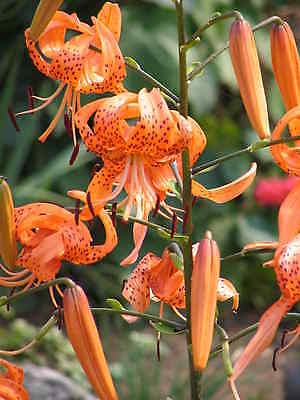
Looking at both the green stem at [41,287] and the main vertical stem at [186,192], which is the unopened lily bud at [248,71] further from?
the green stem at [41,287]

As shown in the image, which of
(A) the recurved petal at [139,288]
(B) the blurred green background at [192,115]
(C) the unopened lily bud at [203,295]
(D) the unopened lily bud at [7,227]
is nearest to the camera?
(C) the unopened lily bud at [203,295]

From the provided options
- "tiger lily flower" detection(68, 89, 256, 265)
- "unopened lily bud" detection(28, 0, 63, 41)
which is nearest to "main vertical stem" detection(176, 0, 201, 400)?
"tiger lily flower" detection(68, 89, 256, 265)

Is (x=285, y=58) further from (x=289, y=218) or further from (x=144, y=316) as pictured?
(x=144, y=316)

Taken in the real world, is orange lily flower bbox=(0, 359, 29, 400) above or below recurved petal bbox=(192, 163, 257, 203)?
below

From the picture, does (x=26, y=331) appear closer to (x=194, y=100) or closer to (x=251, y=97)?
(x=194, y=100)

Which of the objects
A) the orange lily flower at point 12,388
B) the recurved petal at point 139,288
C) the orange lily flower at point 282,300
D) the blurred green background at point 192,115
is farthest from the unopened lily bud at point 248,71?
the blurred green background at point 192,115

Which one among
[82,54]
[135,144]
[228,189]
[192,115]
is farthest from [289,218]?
[192,115]

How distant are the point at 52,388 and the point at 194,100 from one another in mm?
1711

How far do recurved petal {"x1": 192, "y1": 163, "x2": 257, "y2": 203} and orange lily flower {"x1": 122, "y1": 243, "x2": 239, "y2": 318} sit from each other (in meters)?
0.07

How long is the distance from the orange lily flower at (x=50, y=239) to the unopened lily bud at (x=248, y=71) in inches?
8.1

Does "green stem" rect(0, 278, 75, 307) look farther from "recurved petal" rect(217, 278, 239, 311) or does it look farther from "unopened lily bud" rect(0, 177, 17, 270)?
"recurved petal" rect(217, 278, 239, 311)

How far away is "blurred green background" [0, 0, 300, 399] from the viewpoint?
3.58 meters

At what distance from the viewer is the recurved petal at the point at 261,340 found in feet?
3.07

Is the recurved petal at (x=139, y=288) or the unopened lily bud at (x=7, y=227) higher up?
the unopened lily bud at (x=7, y=227)
